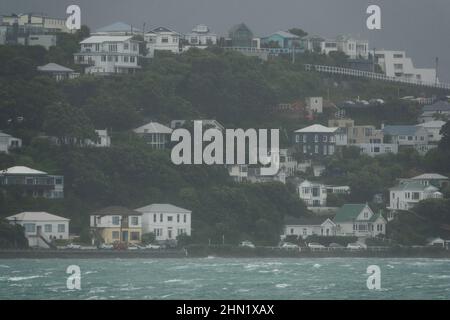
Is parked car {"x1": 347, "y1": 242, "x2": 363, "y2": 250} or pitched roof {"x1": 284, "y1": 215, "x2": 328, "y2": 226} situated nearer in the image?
parked car {"x1": 347, "y1": 242, "x2": 363, "y2": 250}

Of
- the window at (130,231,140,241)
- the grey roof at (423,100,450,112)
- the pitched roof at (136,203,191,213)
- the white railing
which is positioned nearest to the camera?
the window at (130,231,140,241)

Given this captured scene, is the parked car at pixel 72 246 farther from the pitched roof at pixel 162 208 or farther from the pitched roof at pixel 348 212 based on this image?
the pitched roof at pixel 348 212

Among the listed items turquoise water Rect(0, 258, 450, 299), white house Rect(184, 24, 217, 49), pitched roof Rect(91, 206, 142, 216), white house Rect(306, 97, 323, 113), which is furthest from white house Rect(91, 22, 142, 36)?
turquoise water Rect(0, 258, 450, 299)

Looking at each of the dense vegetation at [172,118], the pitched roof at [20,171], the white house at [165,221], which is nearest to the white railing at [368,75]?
the dense vegetation at [172,118]

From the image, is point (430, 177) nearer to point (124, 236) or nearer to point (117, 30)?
point (124, 236)

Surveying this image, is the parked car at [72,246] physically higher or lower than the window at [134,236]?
lower

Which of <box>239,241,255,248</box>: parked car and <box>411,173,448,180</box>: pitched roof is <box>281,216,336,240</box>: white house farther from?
<box>411,173,448,180</box>: pitched roof

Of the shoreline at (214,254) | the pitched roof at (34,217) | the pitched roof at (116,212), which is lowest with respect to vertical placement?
the shoreline at (214,254)
